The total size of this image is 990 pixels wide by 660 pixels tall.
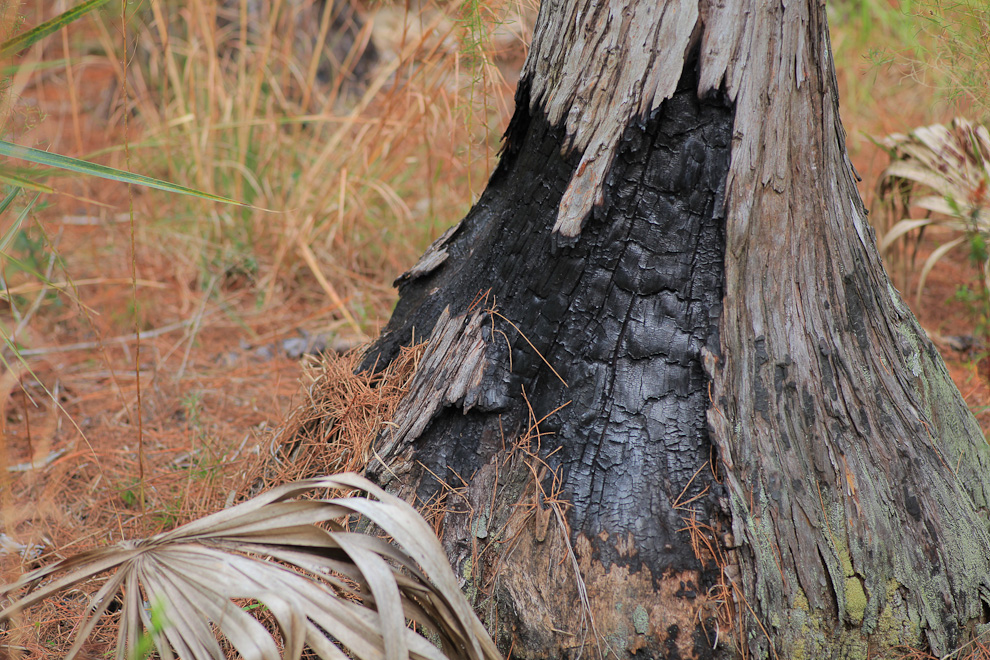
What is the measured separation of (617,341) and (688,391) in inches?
7.3

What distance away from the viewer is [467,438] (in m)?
1.52

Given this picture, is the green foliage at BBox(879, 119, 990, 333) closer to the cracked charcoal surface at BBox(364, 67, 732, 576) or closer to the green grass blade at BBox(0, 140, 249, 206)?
the cracked charcoal surface at BBox(364, 67, 732, 576)

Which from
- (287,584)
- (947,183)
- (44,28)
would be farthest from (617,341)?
(947,183)

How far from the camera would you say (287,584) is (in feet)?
3.30

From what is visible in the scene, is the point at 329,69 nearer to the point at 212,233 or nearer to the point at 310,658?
the point at 212,233

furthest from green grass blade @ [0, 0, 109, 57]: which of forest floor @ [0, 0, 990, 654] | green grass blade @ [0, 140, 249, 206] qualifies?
forest floor @ [0, 0, 990, 654]

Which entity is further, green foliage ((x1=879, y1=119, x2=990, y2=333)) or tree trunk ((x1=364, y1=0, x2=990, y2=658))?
green foliage ((x1=879, y1=119, x2=990, y2=333))

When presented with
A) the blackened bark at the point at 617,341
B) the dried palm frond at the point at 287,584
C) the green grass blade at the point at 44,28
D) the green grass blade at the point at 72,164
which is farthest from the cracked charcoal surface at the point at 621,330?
the green grass blade at the point at 44,28

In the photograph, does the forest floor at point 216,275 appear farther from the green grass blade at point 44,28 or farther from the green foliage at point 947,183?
the green grass blade at point 44,28

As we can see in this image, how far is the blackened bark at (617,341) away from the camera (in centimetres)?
136

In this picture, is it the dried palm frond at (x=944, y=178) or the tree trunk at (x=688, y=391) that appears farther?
the dried palm frond at (x=944, y=178)

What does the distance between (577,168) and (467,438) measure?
65 centimetres

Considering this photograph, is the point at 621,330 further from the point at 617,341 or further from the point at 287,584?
the point at 287,584

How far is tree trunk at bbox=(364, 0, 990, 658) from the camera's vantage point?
1329mm
